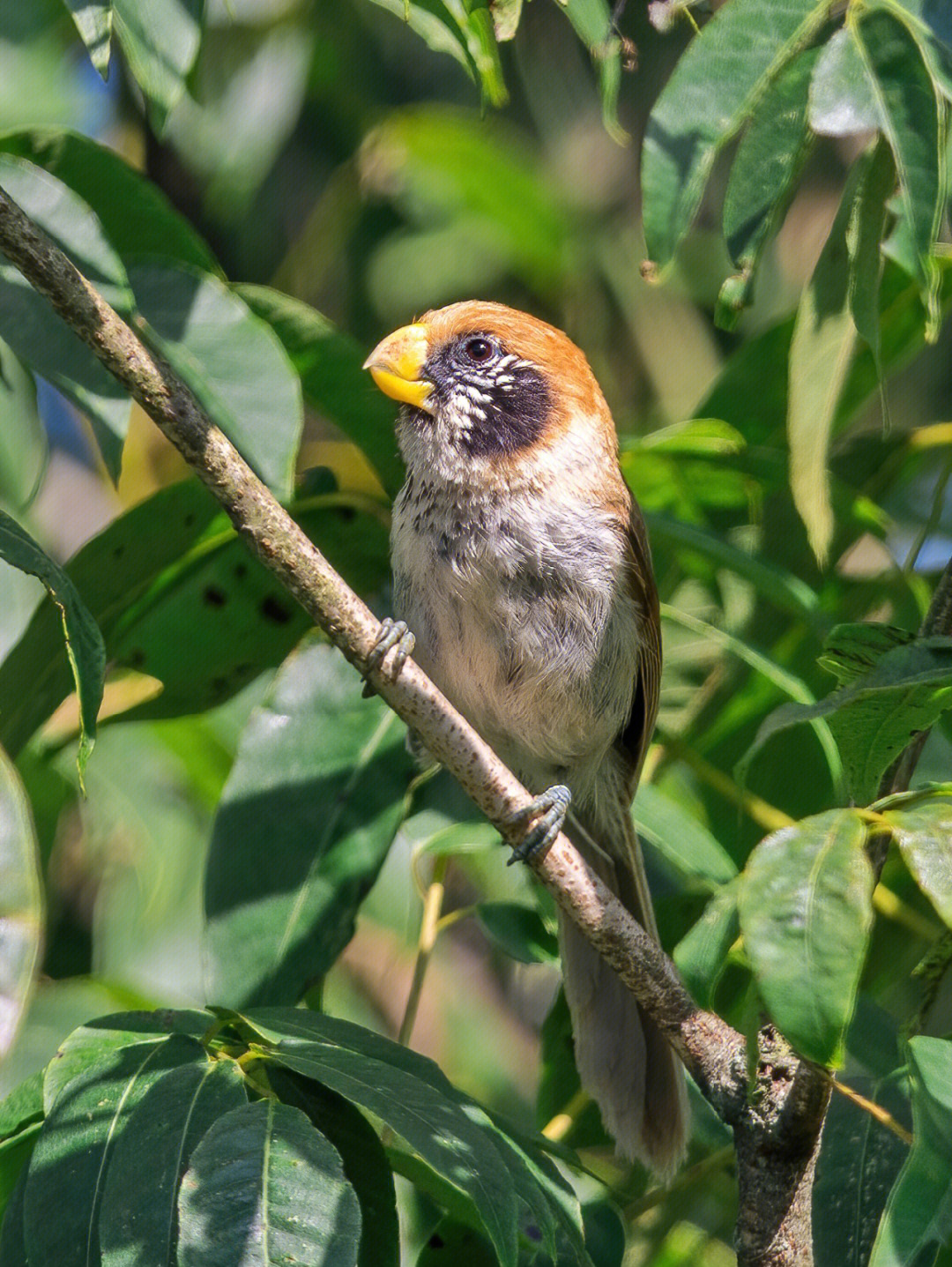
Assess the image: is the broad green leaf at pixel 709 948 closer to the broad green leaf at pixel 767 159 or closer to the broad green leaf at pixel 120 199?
the broad green leaf at pixel 767 159

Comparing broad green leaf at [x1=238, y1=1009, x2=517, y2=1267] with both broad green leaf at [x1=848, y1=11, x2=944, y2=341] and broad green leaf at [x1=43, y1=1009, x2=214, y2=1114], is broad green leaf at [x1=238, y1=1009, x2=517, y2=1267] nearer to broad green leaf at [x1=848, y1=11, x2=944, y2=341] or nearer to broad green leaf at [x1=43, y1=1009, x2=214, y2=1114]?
broad green leaf at [x1=43, y1=1009, x2=214, y2=1114]

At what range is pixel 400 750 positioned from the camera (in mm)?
2754

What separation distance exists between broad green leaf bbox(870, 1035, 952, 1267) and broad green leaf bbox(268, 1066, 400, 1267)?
651 millimetres

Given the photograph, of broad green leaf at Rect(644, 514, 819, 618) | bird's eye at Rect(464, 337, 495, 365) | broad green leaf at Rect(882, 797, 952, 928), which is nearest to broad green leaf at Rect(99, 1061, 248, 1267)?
broad green leaf at Rect(882, 797, 952, 928)

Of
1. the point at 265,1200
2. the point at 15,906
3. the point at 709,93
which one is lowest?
the point at 265,1200

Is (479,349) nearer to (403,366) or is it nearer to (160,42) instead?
(403,366)

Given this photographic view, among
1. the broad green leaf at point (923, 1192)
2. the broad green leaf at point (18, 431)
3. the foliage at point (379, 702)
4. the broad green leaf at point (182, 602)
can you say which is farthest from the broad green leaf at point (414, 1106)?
the broad green leaf at point (18, 431)

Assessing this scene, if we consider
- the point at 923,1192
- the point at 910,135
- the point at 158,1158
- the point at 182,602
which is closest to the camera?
the point at 923,1192

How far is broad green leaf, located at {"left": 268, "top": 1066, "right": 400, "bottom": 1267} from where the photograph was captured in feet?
6.19

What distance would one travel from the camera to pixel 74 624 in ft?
5.97

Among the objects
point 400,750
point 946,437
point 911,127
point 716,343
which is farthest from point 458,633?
point 716,343

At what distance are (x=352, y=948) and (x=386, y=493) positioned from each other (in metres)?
1.85

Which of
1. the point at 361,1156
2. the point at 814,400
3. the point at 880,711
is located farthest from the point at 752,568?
the point at 361,1156

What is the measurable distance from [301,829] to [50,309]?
38.7 inches
